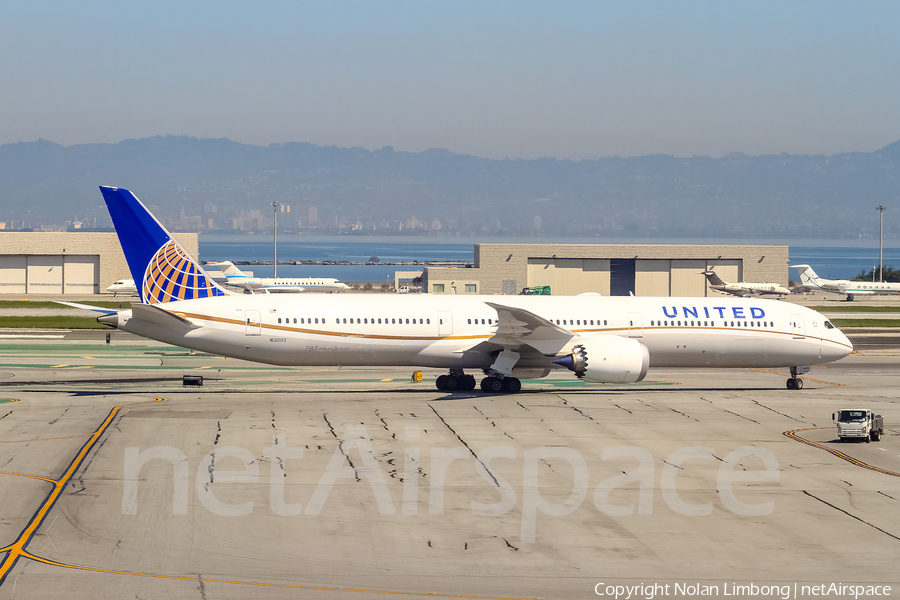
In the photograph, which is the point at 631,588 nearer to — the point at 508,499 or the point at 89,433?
the point at 508,499

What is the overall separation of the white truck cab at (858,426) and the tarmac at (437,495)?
386 mm

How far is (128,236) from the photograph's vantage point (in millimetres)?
35000

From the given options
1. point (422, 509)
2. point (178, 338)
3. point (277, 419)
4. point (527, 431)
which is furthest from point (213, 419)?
point (422, 509)

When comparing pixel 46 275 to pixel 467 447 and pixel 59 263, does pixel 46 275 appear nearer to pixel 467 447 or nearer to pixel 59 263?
Result: pixel 59 263

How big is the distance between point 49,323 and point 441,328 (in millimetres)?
42178

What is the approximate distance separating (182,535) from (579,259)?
307 feet

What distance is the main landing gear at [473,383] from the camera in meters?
35.8

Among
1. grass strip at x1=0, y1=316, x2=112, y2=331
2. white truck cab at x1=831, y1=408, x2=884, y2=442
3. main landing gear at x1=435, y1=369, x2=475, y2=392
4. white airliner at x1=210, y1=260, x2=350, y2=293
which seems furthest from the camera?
white airliner at x1=210, y1=260, x2=350, y2=293

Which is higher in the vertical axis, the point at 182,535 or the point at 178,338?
the point at 178,338

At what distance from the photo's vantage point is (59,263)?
387ft

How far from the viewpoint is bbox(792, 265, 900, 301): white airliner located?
12350cm

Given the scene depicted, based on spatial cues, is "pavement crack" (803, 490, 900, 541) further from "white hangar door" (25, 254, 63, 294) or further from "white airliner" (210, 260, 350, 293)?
"white hangar door" (25, 254, 63, 294)

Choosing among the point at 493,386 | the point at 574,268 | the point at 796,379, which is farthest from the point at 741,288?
the point at 493,386

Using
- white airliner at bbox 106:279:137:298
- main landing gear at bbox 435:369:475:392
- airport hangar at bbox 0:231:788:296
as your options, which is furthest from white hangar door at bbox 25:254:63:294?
main landing gear at bbox 435:369:475:392
